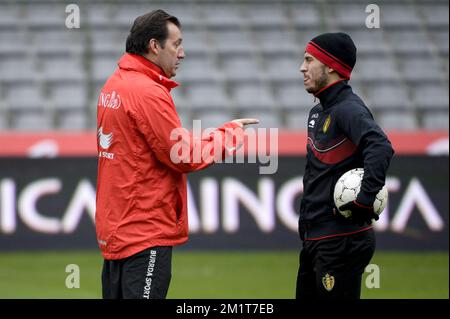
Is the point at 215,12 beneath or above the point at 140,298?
above

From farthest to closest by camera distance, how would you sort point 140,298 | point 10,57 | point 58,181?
point 10,57, point 58,181, point 140,298

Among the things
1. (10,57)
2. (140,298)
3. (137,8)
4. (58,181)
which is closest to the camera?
(140,298)

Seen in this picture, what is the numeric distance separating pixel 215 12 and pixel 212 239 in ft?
20.6

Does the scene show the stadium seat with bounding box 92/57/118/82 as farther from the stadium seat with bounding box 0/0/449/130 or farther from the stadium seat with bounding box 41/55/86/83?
the stadium seat with bounding box 41/55/86/83

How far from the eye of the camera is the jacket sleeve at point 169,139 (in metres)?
4.59

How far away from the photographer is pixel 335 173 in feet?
16.9

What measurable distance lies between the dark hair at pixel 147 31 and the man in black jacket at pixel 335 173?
0.98 meters

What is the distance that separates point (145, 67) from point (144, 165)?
0.53 metres

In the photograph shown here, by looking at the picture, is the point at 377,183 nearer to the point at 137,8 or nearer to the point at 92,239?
the point at 92,239

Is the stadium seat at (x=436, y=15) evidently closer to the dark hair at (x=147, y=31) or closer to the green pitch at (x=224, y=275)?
the green pitch at (x=224, y=275)

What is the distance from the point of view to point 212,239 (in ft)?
37.2

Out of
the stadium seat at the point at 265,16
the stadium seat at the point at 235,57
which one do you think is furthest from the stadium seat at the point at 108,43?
the stadium seat at the point at 265,16

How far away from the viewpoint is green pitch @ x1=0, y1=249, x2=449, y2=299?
29.6ft

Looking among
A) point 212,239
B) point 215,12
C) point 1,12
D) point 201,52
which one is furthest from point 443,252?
point 1,12
